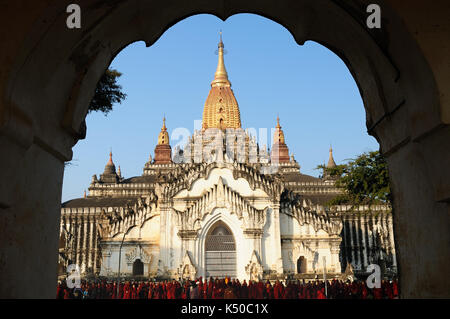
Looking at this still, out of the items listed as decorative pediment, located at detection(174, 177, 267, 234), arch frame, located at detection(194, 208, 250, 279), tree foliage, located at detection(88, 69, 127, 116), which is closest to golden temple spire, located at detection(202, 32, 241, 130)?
decorative pediment, located at detection(174, 177, 267, 234)

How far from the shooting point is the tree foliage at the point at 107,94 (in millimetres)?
16391

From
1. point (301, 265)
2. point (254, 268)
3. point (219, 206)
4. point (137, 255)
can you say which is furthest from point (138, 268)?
point (301, 265)

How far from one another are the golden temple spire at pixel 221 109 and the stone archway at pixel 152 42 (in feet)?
218

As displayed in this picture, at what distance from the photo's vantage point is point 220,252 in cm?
3612

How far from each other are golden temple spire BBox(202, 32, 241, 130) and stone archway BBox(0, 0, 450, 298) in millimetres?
66534

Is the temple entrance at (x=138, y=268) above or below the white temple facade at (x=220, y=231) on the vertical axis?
below

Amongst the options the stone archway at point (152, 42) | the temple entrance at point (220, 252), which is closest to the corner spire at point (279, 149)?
the temple entrance at point (220, 252)

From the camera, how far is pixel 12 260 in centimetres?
588

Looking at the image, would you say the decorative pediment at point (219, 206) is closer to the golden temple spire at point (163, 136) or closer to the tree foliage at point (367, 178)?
the tree foliage at point (367, 178)

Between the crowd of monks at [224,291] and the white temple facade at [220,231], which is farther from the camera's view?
the white temple facade at [220,231]

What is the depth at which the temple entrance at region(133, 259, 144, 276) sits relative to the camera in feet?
121
